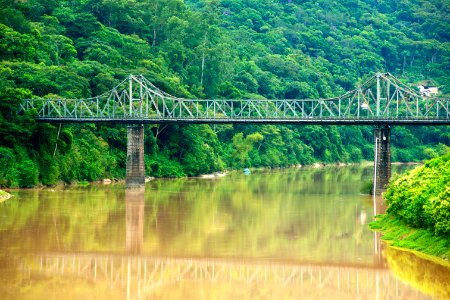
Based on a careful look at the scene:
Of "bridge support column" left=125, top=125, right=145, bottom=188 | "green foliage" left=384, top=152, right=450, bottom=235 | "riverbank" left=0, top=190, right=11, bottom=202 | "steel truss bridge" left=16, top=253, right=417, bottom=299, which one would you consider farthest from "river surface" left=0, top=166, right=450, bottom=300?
"bridge support column" left=125, top=125, right=145, bottom=188

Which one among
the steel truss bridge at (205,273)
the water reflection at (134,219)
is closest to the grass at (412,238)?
the steel truss bridge at (205,273)

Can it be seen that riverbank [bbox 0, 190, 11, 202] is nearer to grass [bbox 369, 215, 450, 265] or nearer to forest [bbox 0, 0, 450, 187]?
forest [bbox 0, 0, 450, 187]

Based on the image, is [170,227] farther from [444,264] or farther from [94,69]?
[94,69]

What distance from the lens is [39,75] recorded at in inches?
3474

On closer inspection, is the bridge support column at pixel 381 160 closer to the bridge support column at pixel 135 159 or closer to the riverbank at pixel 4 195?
the bridge support column at pixel 135 159

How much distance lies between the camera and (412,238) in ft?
142

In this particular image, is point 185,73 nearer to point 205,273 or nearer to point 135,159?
point 135,159

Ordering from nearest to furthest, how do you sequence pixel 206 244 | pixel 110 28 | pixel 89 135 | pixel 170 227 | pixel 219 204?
pixel 206 244 < pixel 170 227 < pixel 219 204 < pixel 89 135 < pixel 110 28

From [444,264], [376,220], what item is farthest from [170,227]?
[444,264]

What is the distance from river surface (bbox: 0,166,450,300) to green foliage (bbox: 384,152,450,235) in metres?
1.82

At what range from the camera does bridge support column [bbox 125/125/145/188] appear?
79875mm

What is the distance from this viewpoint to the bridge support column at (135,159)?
79.9 metres

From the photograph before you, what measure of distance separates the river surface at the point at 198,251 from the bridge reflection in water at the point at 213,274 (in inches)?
1.8

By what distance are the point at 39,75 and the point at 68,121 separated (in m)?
10.4
